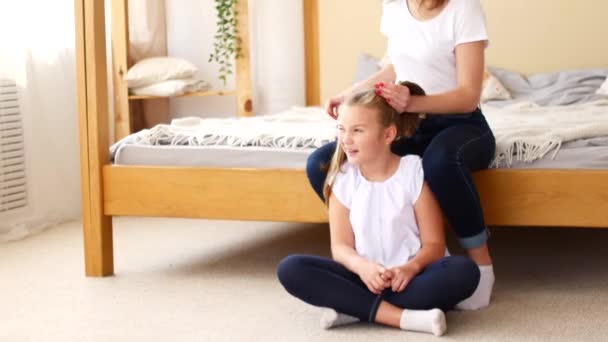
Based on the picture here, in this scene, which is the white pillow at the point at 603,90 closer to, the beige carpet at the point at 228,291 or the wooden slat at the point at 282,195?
the beige carpet at the point at 228,291

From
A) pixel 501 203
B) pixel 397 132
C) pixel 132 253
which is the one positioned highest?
pixel 397 132

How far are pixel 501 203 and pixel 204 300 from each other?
0.71 metres

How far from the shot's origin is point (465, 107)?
204 centimetres

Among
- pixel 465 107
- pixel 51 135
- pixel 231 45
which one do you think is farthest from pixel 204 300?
pixel 231 45

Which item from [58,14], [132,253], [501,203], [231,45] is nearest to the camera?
[501,203]

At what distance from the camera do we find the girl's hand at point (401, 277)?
1.91 meters

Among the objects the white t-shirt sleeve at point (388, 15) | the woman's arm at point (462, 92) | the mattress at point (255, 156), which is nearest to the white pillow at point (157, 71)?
the mattress at point (255, 156)

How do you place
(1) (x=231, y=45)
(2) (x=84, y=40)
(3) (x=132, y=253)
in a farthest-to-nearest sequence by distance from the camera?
(1) (x=231, y=45), (3) (x=132, y=253), (2) (x=84, y=40)

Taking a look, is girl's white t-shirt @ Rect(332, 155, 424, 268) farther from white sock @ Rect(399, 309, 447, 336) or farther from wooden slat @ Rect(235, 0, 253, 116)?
wooden slat @ Rect(235, 0, 253, 116)

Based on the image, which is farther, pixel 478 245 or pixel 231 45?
pixel 231 45

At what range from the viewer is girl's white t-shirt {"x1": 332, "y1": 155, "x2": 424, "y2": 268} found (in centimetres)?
200

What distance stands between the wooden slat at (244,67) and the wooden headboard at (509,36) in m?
0.37

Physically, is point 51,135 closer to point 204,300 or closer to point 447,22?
point 204,300

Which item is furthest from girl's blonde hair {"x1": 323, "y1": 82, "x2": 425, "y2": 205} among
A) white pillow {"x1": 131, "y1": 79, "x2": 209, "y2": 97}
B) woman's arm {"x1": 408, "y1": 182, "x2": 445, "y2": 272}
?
white pillow {"x1": 131, "y1": 79, "x2": 209, "y2": 97}
